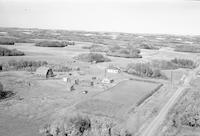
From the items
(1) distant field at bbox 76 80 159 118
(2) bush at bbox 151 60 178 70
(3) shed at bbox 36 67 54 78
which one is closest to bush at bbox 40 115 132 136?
(1) distant field at bbox 76 80 159 118

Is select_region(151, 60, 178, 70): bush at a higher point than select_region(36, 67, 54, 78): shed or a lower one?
lower

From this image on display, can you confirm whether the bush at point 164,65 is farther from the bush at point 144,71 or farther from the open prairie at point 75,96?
the bush at point 144,71

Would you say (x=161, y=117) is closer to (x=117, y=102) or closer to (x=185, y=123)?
(x=185, y=123)

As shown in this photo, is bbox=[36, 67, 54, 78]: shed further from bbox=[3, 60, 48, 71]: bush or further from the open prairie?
bbox=[3, 60, 48, 71]: bush

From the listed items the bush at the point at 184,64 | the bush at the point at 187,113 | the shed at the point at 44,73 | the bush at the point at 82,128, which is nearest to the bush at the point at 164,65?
the bush at the point at 184,64

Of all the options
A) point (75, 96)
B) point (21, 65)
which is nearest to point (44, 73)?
point (21, 65)

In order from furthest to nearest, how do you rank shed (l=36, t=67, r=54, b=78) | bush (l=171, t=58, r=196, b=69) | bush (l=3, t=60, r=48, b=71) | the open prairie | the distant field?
bush (l=171, t=58, r=196, b=69), bush (l=3, t=60, r=48, b=71), shed (l=36, t=67, r=54, b=78), the distant field, the open prairie

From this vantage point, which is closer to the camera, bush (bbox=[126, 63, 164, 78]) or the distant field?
the distant field

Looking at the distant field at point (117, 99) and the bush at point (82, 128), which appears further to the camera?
the distant field at point (117, 99)

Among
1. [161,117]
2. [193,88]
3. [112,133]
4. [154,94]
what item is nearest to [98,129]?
[112,133]
